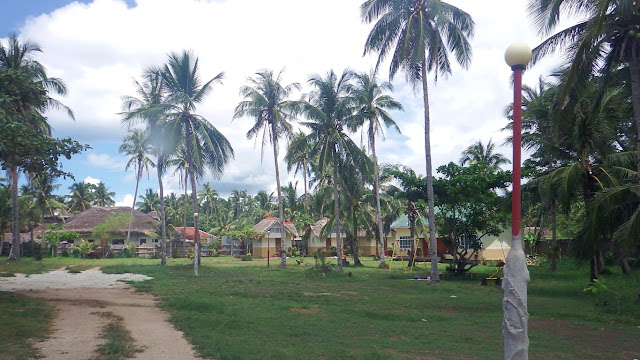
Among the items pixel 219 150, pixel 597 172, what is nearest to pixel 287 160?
pixel 219 150

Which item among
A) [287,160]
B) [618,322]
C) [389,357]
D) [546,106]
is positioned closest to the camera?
[389,357]

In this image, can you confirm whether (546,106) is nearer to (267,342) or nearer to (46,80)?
(267,342)

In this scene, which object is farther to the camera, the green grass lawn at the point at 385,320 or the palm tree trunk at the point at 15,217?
the palm tree trunk at the point at 15,217

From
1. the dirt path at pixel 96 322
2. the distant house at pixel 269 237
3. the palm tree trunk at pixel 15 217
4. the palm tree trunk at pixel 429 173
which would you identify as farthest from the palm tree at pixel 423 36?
the distant house at pixel 269 237

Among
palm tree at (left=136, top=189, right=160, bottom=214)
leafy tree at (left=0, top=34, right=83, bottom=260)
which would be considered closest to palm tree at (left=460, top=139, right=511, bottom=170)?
leafy tree at (left=0, top=34, right=83, bottom=260)

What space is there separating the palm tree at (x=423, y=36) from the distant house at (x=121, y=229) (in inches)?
1188

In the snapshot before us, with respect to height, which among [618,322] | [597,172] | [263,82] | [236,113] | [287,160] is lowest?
[618,322]

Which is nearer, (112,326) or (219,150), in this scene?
(112,326)

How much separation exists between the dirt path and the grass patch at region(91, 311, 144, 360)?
0.13m

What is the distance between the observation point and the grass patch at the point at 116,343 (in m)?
7.58

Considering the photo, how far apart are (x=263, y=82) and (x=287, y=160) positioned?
208 inches

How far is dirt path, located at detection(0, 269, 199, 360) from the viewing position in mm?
7941

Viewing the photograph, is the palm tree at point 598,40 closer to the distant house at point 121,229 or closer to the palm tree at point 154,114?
the palm tree at point 154,114

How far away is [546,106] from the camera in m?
21.6
